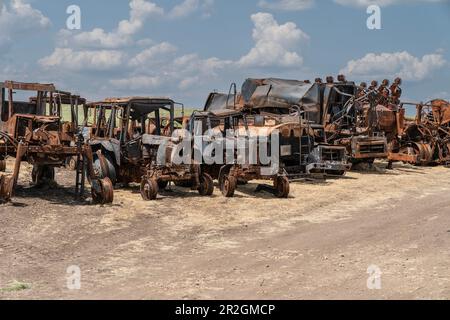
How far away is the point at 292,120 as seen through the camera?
16.6 metres

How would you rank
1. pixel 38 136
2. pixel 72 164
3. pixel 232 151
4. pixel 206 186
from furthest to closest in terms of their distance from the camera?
pixel 72 164 → pixel 232 151 → pixel 206 186 → pixel 38 136

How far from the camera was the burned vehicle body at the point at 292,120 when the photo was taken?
1533 centimetres

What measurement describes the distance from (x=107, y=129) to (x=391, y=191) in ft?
23.6

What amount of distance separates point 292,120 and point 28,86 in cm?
731

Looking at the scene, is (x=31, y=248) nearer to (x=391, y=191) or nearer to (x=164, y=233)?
(x=164, y=233)

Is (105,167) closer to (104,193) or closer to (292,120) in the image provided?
(104,193)

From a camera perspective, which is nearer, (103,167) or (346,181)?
(103,167)

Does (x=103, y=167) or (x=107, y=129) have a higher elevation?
(x=107, y=129)

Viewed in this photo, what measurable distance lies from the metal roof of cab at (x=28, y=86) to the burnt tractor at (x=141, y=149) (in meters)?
1.25

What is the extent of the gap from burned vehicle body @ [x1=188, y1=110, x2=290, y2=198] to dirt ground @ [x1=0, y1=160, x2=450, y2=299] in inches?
16.6

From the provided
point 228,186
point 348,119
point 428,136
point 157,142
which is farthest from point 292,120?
point 428,136
